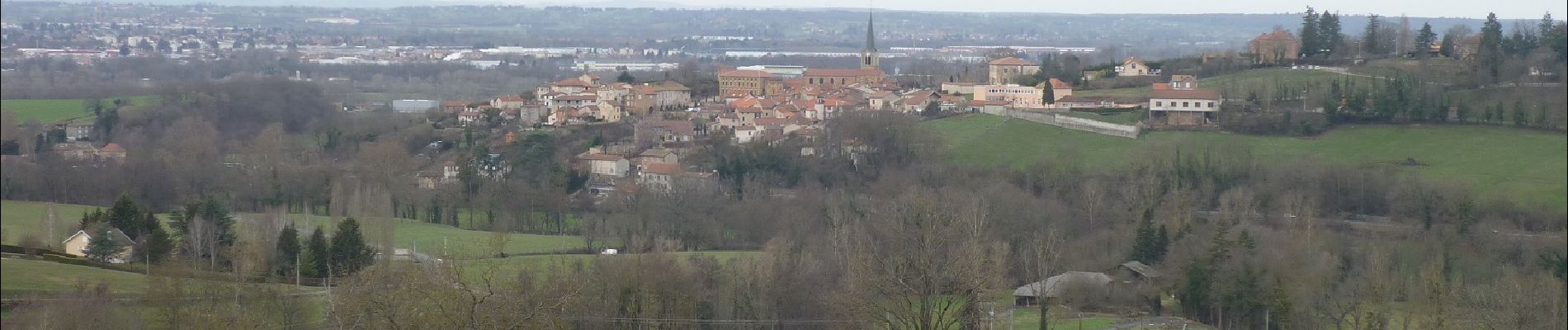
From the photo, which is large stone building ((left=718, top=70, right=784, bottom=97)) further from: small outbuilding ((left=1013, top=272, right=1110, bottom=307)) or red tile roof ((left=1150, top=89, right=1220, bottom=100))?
small outbuilding ((left=1013, top=272, right=1110, bottom=307))

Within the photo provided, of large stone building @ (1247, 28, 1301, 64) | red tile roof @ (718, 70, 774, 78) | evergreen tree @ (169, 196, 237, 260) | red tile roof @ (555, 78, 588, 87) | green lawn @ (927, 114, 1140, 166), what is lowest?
evergreen tree @ (169, 196, 237, 260)

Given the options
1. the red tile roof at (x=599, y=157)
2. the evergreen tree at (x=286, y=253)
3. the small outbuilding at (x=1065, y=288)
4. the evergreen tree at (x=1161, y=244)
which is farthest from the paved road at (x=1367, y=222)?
the red tile roof at (x=599, y=157)

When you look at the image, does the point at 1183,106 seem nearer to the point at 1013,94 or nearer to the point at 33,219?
the point at 1013,94

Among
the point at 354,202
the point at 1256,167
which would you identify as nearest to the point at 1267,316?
the point at 1256,167

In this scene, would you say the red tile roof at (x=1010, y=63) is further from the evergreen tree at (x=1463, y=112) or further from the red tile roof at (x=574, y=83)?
the evergreen tree at (x=1463, y=112)

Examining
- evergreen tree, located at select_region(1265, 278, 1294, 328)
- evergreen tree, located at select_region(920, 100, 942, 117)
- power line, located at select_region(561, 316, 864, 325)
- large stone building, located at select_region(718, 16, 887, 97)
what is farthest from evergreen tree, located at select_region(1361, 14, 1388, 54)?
power line, located at select_region(561, 316, 864, 325)

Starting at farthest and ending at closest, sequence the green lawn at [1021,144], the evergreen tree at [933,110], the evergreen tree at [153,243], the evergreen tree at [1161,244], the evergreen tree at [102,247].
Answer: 1. the evergreen tree at [933,110]
2. the green lawn at [1021,144]
3. the evergreen tree at [1161,244]
4. the evergreen tree at [153,243]
5. the evergreen tree at [102,247]
